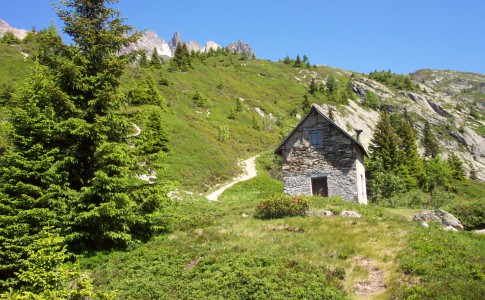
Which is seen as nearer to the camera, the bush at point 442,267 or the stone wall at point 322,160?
the bush at point 442,267

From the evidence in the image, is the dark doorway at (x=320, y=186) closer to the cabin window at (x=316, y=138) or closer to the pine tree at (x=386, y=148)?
the cabin window at (x=316, y=138)

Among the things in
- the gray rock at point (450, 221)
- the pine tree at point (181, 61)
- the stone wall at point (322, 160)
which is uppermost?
the pine tree at point (181, 61)

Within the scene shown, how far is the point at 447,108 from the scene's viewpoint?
569 ft

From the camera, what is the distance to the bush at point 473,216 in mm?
21984

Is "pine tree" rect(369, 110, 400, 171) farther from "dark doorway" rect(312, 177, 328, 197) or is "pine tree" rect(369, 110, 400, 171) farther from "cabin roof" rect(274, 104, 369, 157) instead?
"dark doorway" rect(312, 177, 328, 197)

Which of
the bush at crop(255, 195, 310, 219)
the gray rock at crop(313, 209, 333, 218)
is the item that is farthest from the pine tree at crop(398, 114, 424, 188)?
the bush at crop(255, 195, 310, 219)

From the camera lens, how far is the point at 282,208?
882 inches

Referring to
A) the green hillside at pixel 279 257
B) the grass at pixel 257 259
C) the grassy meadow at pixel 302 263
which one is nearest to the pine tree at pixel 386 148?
the green hillside at pixel 279 257

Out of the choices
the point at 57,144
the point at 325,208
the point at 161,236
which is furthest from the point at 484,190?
the point at 57,144

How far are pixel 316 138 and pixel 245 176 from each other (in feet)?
68.3

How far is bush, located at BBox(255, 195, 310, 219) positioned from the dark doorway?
8.84 meters

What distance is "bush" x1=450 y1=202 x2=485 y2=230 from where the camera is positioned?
22.0m

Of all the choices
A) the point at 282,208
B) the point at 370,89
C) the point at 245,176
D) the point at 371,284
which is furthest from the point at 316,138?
the point at 370,89

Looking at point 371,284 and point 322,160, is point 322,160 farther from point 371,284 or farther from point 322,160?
point 371,284
